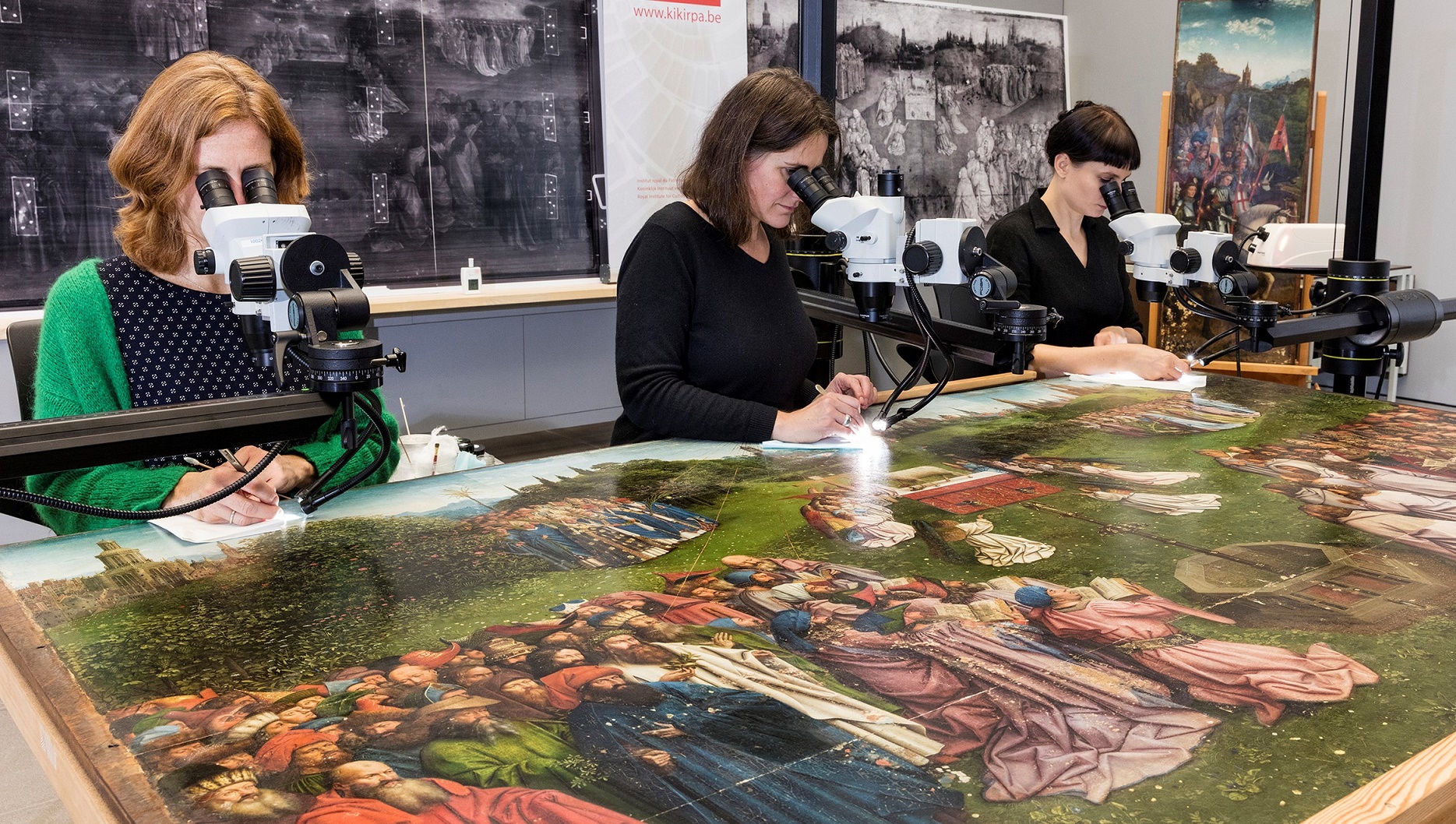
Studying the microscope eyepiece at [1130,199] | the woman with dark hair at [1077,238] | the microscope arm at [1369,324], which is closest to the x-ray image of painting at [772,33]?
the woman with dark hair at [1077,238]

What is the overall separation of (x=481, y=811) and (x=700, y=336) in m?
1.53

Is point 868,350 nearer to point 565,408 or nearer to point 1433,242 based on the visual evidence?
point 565,408

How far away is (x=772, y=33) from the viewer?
5.43 meters

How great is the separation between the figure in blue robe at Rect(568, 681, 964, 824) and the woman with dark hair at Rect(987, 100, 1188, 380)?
213cm

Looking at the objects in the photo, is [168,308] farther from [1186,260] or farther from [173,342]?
[1186,260]

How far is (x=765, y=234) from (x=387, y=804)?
1820mm

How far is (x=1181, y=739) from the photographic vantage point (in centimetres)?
94

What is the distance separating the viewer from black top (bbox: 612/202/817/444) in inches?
82.9

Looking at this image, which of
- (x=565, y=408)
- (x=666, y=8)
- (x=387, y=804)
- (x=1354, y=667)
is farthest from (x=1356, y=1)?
(x=387, y=804)

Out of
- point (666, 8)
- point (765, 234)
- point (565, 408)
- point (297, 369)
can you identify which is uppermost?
point (666, 8)

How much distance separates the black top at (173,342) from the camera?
1865mm

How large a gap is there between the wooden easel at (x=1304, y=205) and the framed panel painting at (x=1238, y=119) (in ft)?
0.09

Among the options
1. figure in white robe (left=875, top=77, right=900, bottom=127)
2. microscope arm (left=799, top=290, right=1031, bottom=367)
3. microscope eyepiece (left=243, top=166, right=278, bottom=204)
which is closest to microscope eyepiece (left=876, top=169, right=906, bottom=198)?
microscope arm (left=799, top=290, right=1031, bottom=367)

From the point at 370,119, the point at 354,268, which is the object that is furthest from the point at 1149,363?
the point at 370,119
